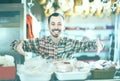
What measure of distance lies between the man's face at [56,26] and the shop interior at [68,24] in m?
0.04

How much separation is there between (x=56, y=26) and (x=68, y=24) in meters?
0.10

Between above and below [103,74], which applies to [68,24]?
above

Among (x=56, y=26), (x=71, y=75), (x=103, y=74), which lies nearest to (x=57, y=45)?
(x=56, y=26)

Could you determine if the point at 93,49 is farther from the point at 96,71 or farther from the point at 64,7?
the point at 64,7

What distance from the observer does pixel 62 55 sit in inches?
103

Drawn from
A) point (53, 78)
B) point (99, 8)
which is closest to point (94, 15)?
point (99, 8)

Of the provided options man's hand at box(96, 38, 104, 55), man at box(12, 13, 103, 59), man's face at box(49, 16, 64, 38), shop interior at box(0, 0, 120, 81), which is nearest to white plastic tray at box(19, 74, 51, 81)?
shop interior at box(0, 0, 120, 81)

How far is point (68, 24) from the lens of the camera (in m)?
2.59

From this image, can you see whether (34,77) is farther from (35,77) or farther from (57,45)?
(57,45)

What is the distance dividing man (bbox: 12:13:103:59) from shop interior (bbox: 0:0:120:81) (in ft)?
0.11

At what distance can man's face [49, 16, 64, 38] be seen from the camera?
259cm

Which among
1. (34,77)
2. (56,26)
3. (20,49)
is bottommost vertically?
(34,77)

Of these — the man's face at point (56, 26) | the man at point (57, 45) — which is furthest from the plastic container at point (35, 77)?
the man's face at point (56, 26)

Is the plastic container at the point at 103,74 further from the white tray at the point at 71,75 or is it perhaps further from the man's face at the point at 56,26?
the man's face at the point at 56,26
